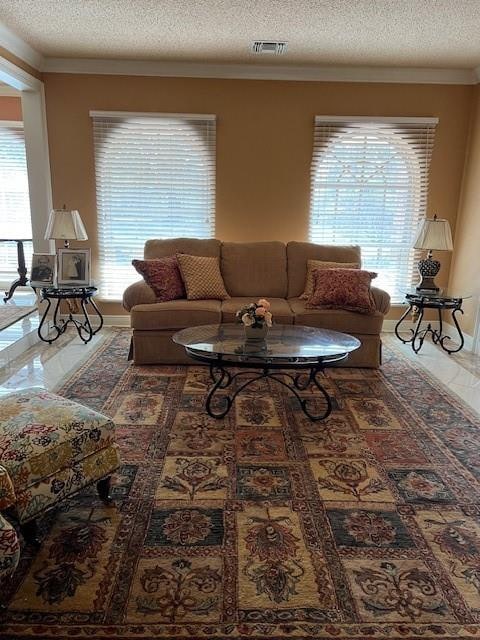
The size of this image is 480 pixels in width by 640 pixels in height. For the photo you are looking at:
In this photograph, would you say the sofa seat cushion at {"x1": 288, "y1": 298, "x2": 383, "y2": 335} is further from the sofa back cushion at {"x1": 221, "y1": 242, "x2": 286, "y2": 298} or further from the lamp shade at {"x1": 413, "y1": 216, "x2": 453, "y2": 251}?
the lamp shade at {"x1": 413, "y1": 216, "x2": 453, "y2": 251}

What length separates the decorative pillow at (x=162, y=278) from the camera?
409cm

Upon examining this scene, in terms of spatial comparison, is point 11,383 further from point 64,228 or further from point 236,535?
point 236,535

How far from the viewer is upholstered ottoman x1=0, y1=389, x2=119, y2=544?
1678 mm

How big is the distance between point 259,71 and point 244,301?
93.0 inches

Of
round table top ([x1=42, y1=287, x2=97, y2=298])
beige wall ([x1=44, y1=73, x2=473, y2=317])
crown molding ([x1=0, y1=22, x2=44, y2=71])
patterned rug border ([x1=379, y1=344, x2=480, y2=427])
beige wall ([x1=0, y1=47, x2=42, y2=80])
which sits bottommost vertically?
patterned rug border ([x1=379, y1=344, x2=480, y2=427])

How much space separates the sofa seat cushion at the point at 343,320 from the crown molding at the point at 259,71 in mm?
2509

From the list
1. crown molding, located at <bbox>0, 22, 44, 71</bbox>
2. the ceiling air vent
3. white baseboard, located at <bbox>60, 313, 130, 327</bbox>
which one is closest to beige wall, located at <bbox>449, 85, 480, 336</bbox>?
the ceiling air vent

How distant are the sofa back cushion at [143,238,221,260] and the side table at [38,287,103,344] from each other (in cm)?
67

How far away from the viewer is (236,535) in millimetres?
1870

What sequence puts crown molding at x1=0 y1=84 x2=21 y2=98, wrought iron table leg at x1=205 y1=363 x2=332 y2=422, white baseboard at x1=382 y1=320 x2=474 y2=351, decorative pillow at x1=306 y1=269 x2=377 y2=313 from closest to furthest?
wrought iron table leg at x1=205 y1=363 x2=332 y2=422, decorative pillow at x1=306 y1=269 x2=377 y2=313, white baseboard at x1=382 y1=320 x2=474 y2=351, crown molding at x1=0 y1=84 x2=21 y2=98

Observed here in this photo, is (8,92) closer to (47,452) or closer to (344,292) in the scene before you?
(344,292)

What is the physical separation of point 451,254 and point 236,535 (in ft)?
14.0

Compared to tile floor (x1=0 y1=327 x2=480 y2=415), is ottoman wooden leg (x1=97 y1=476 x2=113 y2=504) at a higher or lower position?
higher

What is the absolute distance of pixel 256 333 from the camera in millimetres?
3018
